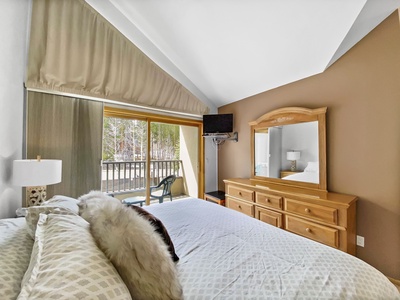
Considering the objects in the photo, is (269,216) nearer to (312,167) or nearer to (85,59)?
(312,167)

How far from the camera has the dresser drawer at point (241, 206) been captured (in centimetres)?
269

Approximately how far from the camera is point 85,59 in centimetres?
239

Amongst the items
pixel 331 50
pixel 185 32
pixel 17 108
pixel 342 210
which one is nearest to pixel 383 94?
pixel 331 50

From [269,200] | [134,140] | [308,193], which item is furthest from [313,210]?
[134,140]

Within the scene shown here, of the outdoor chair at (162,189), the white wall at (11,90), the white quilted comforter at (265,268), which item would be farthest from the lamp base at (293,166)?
the white wall at (11,90)

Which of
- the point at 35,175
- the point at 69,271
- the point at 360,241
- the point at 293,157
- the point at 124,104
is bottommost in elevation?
the point at 360,241

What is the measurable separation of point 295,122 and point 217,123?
146 centimetres

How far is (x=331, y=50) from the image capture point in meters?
2.02

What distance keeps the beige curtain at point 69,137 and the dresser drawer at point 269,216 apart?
2.31 meters

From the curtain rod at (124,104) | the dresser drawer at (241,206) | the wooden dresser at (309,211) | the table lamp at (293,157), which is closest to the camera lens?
the wooden dresser at (309,211)

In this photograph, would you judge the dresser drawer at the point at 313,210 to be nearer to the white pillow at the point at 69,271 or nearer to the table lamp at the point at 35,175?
the white pillow at the point at 69,271

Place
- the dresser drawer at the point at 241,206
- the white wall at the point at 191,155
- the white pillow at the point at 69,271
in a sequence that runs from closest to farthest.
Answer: the white pillow at the point at 69,271
the dresser drawer at the point at 241,206
the white wall at the point at 191,155

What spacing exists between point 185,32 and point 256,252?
261cm

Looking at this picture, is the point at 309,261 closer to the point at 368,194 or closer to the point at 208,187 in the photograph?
the point at 368,194
